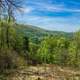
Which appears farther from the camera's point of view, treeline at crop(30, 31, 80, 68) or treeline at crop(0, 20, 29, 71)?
treeline at crop(30, 31, 80, 68)

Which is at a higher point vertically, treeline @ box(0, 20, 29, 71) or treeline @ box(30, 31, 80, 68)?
treeline @ box(0, 20, 29, 71)

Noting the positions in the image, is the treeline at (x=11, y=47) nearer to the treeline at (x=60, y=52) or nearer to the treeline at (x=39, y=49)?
the treeline at (x=39, y=49)

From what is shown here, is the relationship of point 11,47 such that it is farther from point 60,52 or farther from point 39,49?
point 39,49

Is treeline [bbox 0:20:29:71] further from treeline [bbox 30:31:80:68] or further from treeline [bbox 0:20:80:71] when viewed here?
treeline [bbox 30:31:80:68]

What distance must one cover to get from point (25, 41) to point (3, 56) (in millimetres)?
31136

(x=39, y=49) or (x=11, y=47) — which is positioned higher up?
(x=11, y=47)

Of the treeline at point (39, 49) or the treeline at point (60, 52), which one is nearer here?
the treeline at point (39, 49)

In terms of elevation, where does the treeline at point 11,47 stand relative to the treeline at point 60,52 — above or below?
above

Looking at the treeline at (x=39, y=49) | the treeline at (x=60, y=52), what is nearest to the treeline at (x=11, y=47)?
the treeline at (x=39, y=49)

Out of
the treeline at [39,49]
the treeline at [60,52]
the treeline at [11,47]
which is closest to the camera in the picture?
the treeline at [11,47]

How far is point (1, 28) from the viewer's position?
161 feet

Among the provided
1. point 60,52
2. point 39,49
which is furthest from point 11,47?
point 39,49

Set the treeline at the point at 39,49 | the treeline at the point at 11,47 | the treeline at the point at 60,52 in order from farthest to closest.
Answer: the treeline at the point at 60,52 < the treeline at the point at 39,49 < the treeline at the point at 11,47

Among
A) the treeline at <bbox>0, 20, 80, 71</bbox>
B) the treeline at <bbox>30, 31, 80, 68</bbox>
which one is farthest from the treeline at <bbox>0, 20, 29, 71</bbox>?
the treeline at <bbox>30, 31, 80, 68</bbox>
